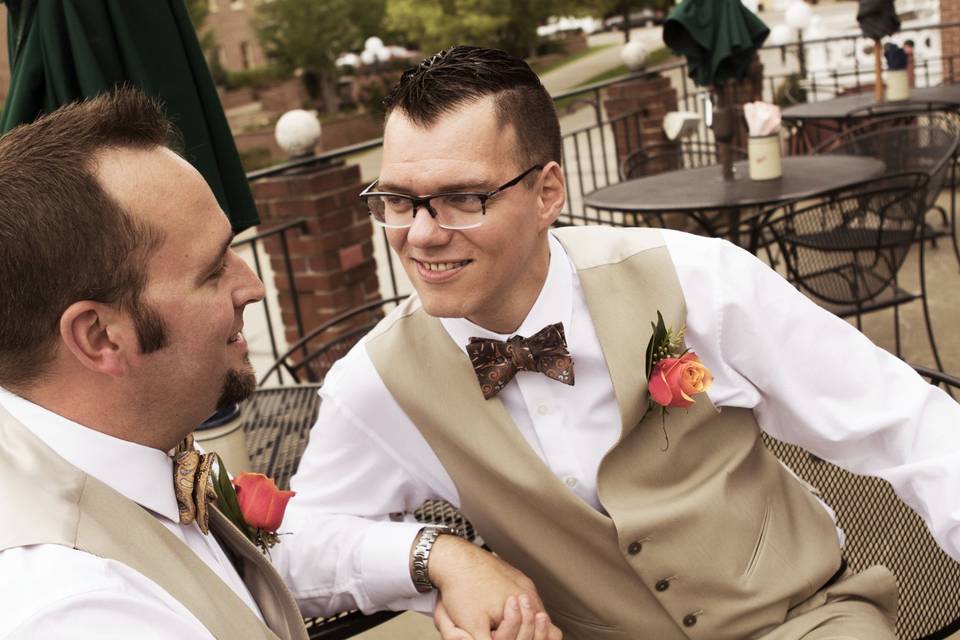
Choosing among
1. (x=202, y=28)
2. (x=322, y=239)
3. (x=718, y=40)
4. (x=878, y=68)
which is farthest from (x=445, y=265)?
(x=202, y=28)

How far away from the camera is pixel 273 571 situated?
163 cm

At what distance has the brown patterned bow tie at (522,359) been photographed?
1.94m

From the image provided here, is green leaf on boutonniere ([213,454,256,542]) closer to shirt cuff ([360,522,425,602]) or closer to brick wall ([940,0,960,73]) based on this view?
shirt cuff ([360,522,425,602])

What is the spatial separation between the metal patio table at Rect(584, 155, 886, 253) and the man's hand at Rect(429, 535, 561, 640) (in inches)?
116

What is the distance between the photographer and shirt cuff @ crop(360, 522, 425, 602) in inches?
77.4

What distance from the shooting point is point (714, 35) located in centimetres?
495

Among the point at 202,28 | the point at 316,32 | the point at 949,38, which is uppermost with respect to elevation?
the point at 202,28

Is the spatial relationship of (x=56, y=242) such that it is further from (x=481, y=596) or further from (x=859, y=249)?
(x=859, y=249)

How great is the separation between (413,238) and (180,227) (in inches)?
20.7

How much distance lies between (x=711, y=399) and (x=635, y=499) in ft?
0.84

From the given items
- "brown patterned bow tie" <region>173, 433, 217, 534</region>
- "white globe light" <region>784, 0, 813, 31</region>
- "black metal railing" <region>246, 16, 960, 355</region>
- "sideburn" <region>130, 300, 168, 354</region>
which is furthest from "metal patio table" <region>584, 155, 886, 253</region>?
"white globe light" <region>784, 0, 813, 31</region>

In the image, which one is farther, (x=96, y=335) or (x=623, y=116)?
(x=623, y=116)

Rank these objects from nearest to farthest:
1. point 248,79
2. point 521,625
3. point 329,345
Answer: point 521,625
point 329,345
point 248,79

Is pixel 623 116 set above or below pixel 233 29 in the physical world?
below
